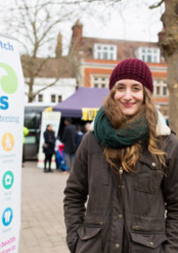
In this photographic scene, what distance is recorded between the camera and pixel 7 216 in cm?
331

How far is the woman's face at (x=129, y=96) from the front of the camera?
6.97ft

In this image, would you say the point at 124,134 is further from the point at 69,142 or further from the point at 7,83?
the point at 69,142

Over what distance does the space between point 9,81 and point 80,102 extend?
513 inches

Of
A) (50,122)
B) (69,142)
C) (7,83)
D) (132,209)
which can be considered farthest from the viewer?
(50,122)

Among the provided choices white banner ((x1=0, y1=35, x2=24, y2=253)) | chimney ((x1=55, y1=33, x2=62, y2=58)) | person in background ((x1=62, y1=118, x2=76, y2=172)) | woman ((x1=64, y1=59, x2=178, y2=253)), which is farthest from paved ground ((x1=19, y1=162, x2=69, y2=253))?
chimney ((x1=55, y1=33, x2=62, y2=58))

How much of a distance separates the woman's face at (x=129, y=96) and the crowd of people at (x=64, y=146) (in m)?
10.5

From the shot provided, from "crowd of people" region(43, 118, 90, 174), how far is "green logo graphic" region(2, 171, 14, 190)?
9218mm

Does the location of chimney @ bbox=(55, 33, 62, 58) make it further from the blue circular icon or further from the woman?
the woman

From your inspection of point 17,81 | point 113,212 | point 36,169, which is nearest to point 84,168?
point 113,212

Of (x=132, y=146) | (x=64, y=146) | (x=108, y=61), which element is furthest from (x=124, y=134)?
(x=108, y=61)

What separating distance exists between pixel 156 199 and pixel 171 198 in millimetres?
91

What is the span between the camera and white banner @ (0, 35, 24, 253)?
3.20 meters

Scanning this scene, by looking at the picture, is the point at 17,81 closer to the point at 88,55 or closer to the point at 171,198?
the point at 171,198

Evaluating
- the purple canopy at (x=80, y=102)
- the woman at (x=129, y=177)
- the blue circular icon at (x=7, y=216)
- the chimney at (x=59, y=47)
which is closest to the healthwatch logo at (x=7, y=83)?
the blue circular icon at (x=7, y=216)
